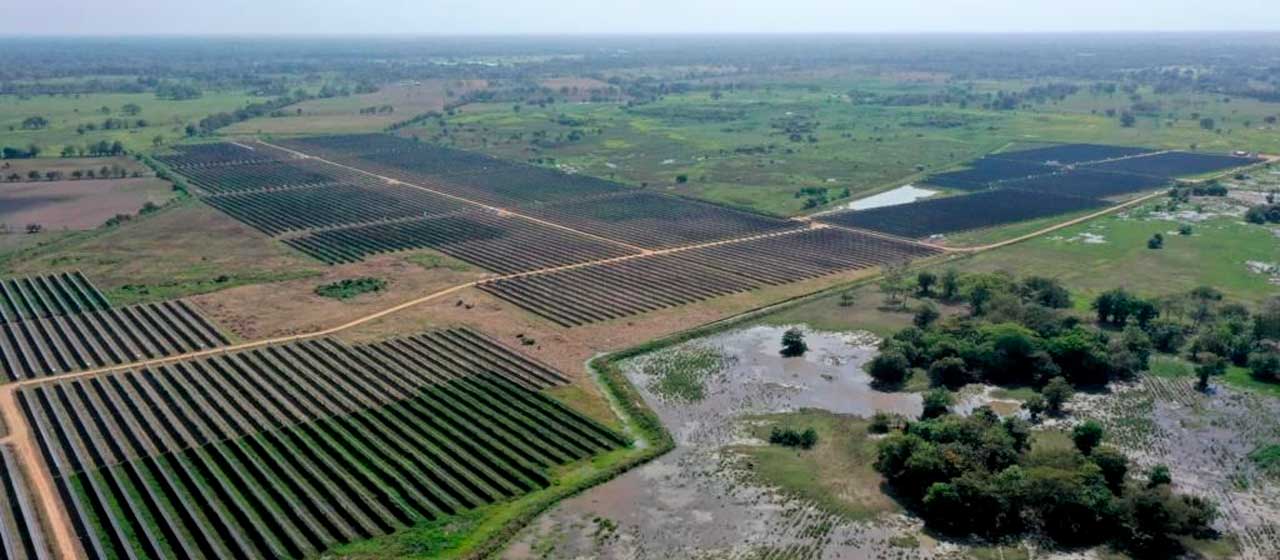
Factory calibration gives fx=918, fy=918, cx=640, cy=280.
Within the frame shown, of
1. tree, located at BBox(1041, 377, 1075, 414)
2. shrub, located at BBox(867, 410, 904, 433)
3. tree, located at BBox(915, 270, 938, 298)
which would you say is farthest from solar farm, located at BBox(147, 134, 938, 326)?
tree, located at BBox(1041, 377, 1075, 414)

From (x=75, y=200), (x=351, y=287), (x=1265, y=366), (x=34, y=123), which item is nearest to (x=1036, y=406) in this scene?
(x=1265, y=366)

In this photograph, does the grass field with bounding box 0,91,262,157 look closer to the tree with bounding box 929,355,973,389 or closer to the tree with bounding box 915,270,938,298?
the tree with bounding box 915,270,938,298

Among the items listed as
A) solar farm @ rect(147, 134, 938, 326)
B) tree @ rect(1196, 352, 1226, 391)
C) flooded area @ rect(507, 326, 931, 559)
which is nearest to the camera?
flooded area @ rect(507, 326, 931, 559)

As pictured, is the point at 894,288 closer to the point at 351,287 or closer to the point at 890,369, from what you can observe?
the point at 890,369

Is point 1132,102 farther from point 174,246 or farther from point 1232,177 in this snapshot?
point 174,246

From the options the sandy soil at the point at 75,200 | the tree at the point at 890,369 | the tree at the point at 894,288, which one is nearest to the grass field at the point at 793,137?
the tree at the point at 894,288

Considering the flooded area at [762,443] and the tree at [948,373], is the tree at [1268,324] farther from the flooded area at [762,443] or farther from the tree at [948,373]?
the tree at [948,373]

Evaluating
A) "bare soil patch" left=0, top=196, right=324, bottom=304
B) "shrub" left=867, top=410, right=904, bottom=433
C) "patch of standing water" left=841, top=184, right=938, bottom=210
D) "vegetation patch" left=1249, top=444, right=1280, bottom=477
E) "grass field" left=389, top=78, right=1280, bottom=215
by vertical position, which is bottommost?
"vegetation patch" left=1249, top=444, right=1280, bottom=477
